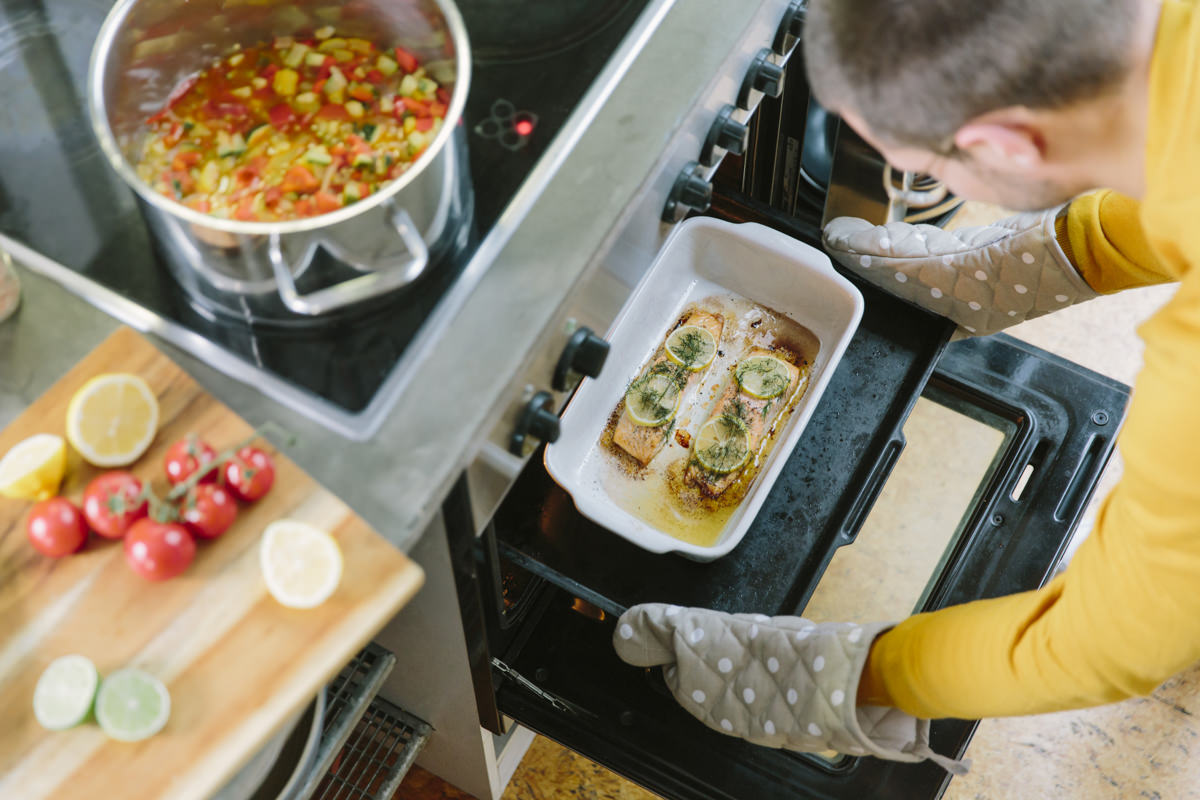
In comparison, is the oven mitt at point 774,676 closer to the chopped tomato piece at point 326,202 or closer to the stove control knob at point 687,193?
the stove control knob at point 687,193

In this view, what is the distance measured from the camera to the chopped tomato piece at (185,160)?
0.86 m

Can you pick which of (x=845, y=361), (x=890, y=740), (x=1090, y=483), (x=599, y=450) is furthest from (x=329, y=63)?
(x=1090, y=483)

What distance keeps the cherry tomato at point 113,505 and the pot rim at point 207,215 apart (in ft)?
0.63

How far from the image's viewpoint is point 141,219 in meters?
0.89

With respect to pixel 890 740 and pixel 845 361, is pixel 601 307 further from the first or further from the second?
pixel 890 740

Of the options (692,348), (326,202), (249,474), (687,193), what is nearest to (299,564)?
(249,474)

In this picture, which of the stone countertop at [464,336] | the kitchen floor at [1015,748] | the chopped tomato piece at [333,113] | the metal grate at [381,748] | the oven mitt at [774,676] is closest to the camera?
the stone countertop at [464,336]

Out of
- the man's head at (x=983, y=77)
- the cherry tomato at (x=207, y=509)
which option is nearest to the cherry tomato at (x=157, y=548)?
the cherry tomato at (x=207, y=509)

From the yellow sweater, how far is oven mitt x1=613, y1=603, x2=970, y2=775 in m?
0.04

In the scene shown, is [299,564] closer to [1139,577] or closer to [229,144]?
[229,144]

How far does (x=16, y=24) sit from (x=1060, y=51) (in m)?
0.89

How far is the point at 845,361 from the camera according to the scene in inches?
50.3

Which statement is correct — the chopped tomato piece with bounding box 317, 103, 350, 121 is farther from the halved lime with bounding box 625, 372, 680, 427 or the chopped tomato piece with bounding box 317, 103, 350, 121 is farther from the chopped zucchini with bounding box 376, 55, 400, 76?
the halved lime with bounding box 625, 372, 680, 427

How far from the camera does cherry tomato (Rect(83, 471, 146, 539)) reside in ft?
2.41
